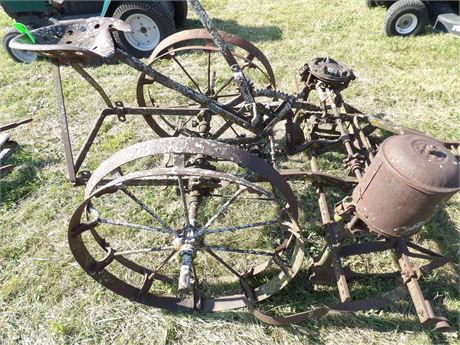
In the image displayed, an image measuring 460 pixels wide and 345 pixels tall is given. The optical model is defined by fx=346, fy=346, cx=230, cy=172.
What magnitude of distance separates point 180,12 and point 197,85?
2.93m

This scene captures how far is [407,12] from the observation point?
488 cm

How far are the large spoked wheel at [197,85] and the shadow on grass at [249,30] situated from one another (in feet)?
2.03

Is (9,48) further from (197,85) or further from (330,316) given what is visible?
(330,316)

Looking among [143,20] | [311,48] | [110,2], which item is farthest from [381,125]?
[110,2]

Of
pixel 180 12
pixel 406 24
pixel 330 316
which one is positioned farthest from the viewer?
pixel 180 12

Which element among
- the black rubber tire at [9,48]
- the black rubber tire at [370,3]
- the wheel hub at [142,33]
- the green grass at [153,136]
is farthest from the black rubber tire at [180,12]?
the black rubber tire at [370,3]

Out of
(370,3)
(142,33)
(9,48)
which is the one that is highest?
(9,48)

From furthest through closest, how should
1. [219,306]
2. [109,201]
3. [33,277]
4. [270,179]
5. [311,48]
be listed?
[311,48], [109,201], [33,277], [219,306], [270,179]

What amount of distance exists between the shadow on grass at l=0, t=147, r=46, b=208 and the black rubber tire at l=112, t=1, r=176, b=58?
78.3 inches

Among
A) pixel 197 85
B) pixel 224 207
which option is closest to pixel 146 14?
pixel 197 85

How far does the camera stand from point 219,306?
2236 millimetres

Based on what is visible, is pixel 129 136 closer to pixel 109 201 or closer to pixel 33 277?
pixel 109 201

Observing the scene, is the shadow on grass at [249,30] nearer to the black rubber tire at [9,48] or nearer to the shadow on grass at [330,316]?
the black rubber tire at [9,48]

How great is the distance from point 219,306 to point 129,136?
2.15m
